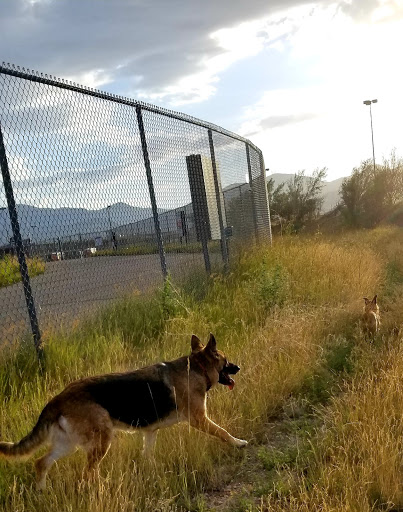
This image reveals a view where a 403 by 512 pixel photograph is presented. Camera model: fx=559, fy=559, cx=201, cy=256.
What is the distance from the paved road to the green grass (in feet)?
0.57

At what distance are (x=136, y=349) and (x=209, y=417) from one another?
1.78m

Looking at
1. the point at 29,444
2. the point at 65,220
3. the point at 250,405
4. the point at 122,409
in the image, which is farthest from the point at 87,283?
the point at 29,444

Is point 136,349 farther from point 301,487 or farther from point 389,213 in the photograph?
point 389,213

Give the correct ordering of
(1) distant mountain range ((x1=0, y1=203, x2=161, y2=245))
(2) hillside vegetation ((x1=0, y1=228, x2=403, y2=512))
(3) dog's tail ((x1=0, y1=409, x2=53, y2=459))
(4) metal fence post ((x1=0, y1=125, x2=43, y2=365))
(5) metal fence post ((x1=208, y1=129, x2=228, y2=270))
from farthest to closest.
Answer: (5) metal fence post ((x1=208, y1=129, x2=228, y2=270)) → (1) distant mountain range ((x1=0, y1=203, x2=161, y2=245)) → (4) metal fence post ((x1=0, y1=125, x2=43, y2=365)) → (3) dog's tail ((x1=0, y1=409, x2=53, y2=459)) → (2) hillside vegetation ((x1=0, y1=228, x2=403, y2=512))

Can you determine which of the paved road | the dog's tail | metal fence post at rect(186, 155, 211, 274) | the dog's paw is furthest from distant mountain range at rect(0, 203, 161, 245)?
the dog's paw

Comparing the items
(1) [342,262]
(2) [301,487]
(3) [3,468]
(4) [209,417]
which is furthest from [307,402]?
(1) [342,262]

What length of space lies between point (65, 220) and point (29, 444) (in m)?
2.83

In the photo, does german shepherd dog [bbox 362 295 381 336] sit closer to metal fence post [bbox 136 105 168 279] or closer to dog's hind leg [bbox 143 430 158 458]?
metal fence post [bbox 136 105 168 279]

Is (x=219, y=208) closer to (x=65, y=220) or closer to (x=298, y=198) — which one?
Result: (x=65, y=220)

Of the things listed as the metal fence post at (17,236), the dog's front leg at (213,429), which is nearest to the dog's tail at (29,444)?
the dog's front leg at (213,429)

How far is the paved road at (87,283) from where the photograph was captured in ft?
21.1

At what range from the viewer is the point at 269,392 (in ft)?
15.9

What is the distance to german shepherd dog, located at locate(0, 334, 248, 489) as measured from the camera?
3.44m

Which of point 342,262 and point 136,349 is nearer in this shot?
point 136,349
